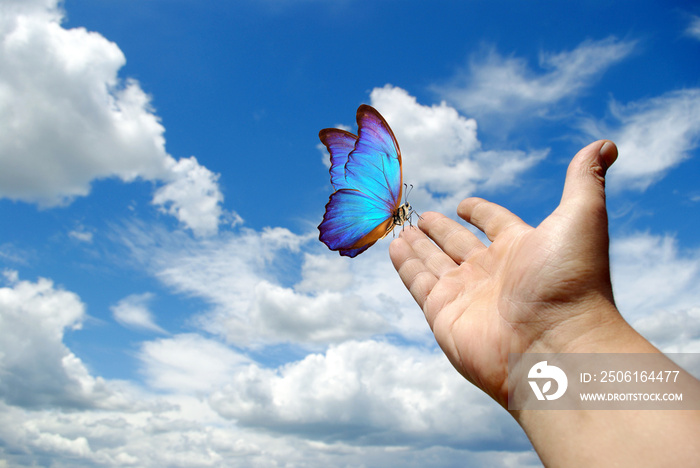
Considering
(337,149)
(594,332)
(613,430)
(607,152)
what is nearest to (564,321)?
(594,332)

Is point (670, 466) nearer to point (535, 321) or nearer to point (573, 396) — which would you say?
point (573, 396)

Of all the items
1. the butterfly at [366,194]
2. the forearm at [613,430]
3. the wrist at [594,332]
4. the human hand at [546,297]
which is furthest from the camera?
the butterfly at [366,194]

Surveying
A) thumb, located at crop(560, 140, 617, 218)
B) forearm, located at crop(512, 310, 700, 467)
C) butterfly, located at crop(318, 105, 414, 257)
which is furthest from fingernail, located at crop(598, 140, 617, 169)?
butterfly, located at crop(318, 105, 414, 257)

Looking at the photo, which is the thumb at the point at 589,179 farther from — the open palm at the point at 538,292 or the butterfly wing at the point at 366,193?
the butterfly wing at the point at 366,193

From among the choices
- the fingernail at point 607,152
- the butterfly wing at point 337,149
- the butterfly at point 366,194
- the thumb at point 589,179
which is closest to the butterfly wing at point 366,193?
the butterfly at point 366,194

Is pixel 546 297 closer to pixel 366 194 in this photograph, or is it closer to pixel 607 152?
pixel 607 152

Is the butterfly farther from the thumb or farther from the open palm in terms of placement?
the thumb
